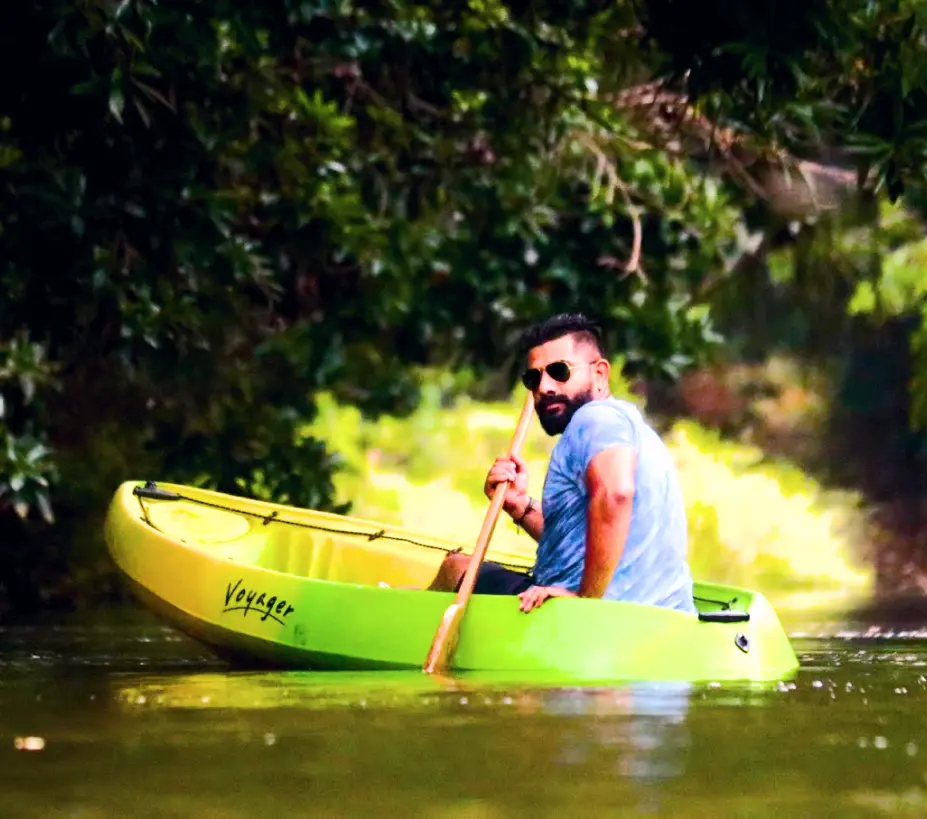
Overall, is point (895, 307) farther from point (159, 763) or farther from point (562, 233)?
point (159, 763)

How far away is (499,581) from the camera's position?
9.24m

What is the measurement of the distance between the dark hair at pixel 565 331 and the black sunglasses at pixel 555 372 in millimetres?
88

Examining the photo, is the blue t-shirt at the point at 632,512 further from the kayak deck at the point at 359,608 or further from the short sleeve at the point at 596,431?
the kayak deck at the point at 359,608

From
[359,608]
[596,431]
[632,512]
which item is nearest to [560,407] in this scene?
[596,431]

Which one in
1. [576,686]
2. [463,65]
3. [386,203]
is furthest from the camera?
[386,203]

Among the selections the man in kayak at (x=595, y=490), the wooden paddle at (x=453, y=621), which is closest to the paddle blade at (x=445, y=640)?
the wooden paddle at (x=453, y=621)

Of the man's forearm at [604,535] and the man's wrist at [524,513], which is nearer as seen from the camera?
the man's forearm at [604,535]

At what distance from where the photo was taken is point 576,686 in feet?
26.4

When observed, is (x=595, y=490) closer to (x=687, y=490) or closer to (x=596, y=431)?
(x=596, y=431)

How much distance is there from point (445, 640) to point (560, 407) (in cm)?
94

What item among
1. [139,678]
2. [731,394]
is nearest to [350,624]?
[139,678]

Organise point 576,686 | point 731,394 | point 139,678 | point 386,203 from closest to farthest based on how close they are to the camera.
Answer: point 576,686, point 139,678, point 386,203, point 731,394

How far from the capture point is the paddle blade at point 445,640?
8.62 metres

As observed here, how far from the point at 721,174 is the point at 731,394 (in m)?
11.2
